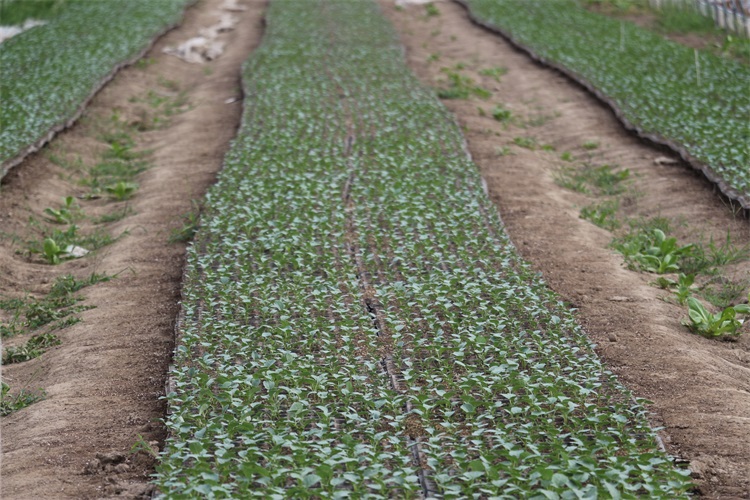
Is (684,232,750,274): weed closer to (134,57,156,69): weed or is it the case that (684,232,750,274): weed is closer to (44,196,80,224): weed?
(44,196,80,224): weed

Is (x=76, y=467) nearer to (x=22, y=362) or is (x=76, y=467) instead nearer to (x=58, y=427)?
(x=58, y=427)

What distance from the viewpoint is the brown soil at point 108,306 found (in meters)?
5.45

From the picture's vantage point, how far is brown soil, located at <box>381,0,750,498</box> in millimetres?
5641

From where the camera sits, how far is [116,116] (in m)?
13.8

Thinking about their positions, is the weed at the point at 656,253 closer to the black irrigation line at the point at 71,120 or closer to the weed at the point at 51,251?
the weed at the point at 51,251

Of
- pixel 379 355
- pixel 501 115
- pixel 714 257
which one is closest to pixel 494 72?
pixel 501 115

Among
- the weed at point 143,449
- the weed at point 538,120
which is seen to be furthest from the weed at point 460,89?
the weed at point 143,449

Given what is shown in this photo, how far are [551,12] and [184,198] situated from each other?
44.8 feet

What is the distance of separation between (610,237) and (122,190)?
6.04m

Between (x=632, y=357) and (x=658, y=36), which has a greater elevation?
(x=658, y=36)

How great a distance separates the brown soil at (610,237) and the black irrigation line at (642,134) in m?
0.12

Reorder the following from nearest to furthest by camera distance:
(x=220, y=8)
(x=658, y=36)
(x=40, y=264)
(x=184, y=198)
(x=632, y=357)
Answer: (x=632, y=357) → (x=40, y=264) → (x=184, y=198) → (x=658, y=36) → (x=220, y=8)

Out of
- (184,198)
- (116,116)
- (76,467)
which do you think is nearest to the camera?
(76,467)

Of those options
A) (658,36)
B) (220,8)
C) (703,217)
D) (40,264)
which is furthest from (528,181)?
(220,8)
